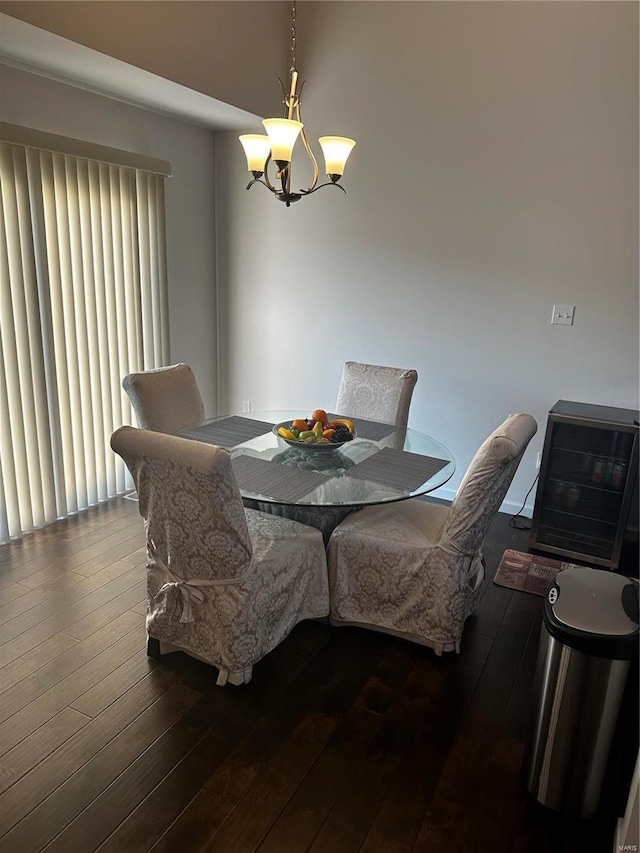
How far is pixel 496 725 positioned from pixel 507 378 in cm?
218

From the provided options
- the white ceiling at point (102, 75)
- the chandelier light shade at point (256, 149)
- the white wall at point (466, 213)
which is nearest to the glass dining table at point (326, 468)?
the white wall at point (466, 213)

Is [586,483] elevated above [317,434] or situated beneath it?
situated beneath

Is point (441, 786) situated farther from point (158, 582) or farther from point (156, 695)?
point (158, 582)

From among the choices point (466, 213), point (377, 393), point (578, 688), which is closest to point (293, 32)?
point (466, 213)

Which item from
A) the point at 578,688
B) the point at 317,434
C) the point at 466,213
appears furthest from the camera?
the point at 466,213

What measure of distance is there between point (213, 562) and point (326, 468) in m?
0.66

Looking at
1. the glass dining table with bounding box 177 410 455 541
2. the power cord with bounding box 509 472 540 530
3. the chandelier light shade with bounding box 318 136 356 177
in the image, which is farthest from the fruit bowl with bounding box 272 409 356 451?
the power cord with bounding box 509 472 540 530

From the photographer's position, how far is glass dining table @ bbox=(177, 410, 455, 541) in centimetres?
223

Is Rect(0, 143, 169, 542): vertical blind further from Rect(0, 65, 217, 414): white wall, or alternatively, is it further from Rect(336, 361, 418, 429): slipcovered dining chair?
Rect(336, 361, 418, 429): slipcovered dining chair

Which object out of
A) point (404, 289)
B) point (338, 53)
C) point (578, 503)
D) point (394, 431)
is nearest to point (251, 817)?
→ point (394, 431)

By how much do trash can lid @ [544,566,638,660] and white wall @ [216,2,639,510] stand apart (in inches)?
76.3

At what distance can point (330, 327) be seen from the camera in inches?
166

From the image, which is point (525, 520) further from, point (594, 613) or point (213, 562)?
point (213, 562)

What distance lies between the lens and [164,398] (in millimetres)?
2988
